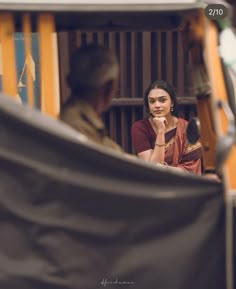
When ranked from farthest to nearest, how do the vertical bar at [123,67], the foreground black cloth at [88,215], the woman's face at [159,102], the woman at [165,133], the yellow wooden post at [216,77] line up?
the vertical bar at [123,67] → the woman's face at [159,102] → the woman at [165,133] → the yellow wooden post at [216,77] → the foreground black cloth at [88,215]

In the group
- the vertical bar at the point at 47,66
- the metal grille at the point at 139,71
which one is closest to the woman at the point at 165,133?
the vertical bar at the point at 47,66

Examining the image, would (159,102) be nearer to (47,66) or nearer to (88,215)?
(47,66)

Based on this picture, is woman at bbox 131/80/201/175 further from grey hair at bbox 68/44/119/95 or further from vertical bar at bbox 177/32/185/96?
vertical bar at bbox 177/32/185/96

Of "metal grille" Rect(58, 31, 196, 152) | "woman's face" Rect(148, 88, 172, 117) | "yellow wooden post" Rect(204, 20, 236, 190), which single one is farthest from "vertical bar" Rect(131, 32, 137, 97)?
"yellow wooden post" Rect(204, 20, 236, 190)

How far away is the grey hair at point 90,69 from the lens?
271 centimetres

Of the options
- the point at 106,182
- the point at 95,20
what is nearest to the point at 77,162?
the point at 106,182

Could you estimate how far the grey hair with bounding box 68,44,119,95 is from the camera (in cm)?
271

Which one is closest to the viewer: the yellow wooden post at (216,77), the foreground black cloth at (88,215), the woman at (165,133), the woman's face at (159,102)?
the foreground black cloth at (88,215)

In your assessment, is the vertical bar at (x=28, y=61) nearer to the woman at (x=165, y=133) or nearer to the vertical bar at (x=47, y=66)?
the vertical bar at (x=47, y=66)

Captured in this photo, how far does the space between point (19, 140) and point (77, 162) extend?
9.7 inches

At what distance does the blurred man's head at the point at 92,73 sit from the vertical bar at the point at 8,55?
26cm

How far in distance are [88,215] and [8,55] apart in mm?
819

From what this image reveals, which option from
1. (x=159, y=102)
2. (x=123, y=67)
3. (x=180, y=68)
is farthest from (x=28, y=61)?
(x=180, y=68)

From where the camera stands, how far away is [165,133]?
14.9 feet
